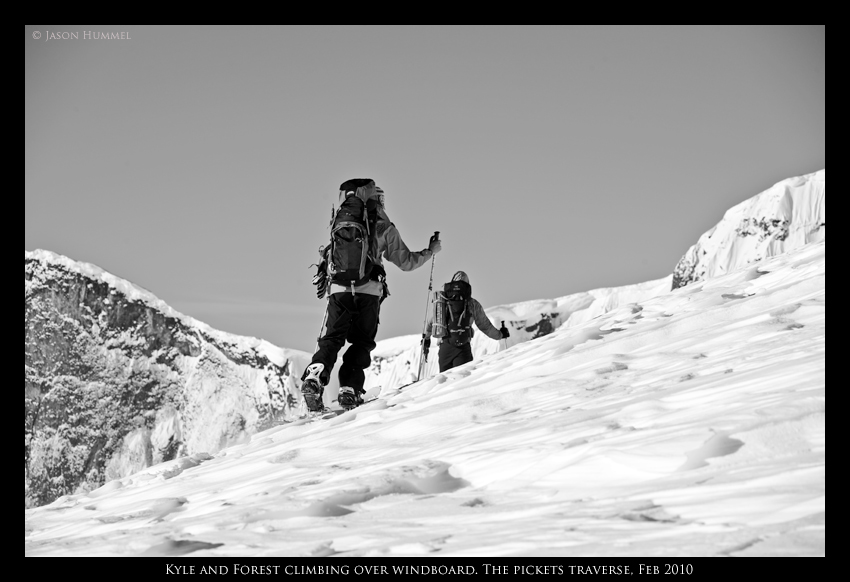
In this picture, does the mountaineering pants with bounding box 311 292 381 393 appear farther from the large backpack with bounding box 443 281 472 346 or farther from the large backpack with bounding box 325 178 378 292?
the large backpack with bounding box 443 281 472 346

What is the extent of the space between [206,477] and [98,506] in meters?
0.63

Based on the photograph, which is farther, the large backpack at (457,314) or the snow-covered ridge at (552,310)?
the snow-covered ridge at (552,310)

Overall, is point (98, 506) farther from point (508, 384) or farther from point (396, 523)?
point (508, 384)

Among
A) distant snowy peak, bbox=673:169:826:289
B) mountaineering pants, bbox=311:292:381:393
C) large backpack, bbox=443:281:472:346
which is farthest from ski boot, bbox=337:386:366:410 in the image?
distant snowy peak, bbox=673:169:826:289

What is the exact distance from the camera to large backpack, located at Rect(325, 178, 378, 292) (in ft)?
23.9

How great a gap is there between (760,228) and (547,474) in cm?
13012

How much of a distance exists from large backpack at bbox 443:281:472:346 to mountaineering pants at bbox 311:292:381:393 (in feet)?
15.4

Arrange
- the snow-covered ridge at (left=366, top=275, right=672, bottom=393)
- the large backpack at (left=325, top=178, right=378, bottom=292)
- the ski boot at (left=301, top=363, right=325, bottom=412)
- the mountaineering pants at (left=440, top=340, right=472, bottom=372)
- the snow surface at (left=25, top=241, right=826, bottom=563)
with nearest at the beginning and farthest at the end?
the snow surface at (left=25, top=241, right=826, bottom=563)
the ski boot at (left=301, top=363, right=325, bottom=412)
the large backpack at (left=325, top=178, right=378, bottom=292)
the mountaineering pants at (left=440, top=340, right=472, bottom=372)
the snow-covered ridge at (left=366, top=275, right=672, bottom=393)

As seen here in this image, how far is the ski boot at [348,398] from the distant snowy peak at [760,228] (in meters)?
118

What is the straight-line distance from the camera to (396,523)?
311cm

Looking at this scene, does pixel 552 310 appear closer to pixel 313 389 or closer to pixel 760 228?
pixel 760 228

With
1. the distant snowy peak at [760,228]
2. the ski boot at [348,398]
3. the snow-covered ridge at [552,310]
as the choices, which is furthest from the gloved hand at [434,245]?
the distant snowy peak at [760,228]

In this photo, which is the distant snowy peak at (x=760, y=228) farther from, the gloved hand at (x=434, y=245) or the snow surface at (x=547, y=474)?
the snow surface at (x=547, y=474)

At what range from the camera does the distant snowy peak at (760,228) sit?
120062 mm
